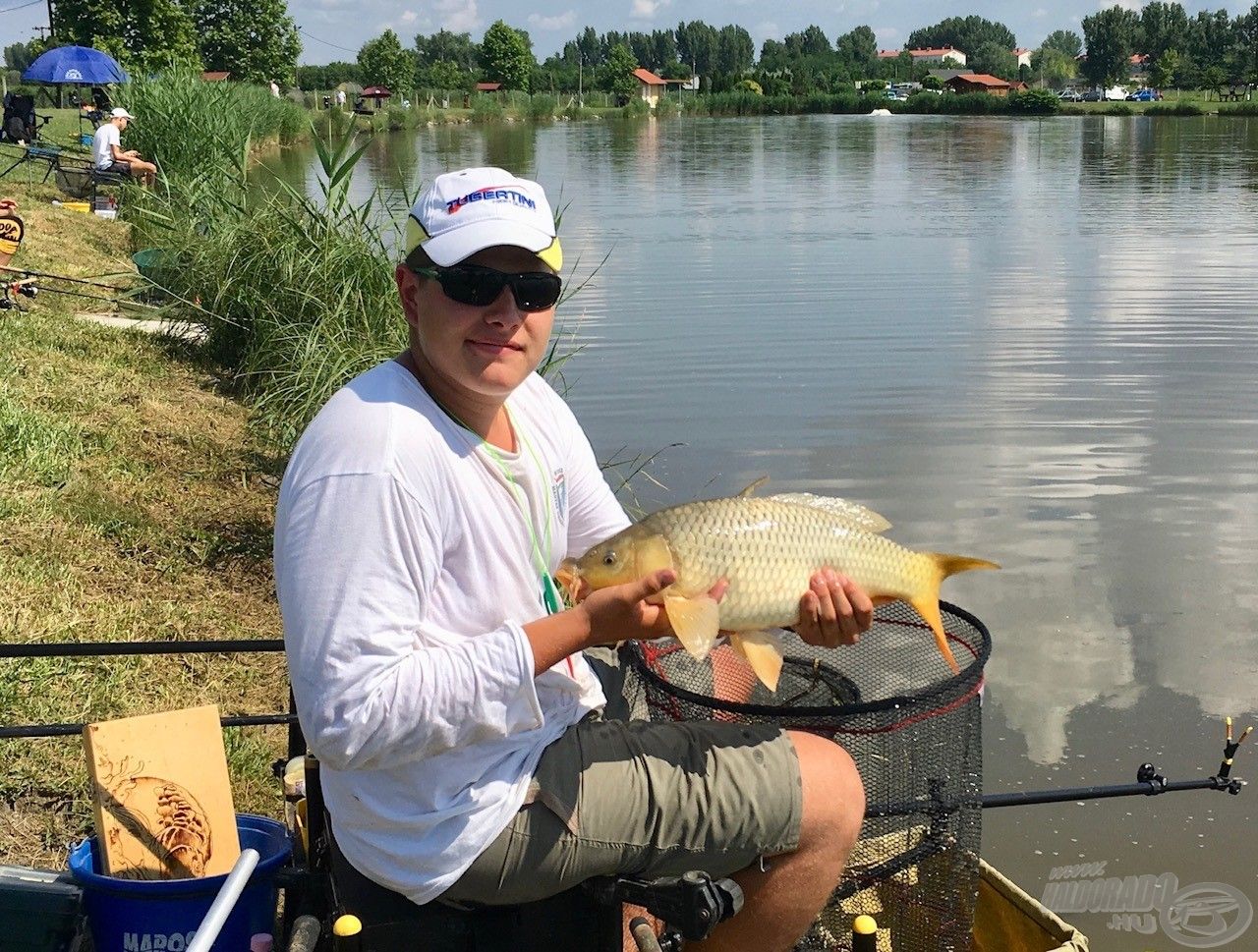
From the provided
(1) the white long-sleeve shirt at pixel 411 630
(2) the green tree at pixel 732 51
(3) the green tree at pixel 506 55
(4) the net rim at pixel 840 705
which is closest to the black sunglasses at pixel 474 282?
(1) the white long-sleeve shirt at pixel 411 630

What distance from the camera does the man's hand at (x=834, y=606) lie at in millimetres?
2260

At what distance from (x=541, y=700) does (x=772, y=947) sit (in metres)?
0.55

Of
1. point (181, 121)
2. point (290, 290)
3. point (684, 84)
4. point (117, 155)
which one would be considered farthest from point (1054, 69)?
point (290, 290)

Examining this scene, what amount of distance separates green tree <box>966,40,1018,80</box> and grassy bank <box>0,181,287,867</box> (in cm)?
15058

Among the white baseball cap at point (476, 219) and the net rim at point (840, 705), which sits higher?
the white baseball cap at point (476, 219)

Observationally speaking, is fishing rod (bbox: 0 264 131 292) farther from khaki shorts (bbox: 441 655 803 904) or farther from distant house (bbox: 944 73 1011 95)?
distant house (bbox: 944 73 1011 95)

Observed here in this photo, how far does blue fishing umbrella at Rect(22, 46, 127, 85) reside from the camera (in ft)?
80.3

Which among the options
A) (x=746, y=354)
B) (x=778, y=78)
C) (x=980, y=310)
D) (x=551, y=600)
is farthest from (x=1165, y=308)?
(x=778, y=78)

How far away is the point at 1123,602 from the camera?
5863 mm

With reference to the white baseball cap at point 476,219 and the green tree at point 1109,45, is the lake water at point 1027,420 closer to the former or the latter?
the white baseball cap at point 476,219

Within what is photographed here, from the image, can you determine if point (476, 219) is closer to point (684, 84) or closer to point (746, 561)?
point (746, 561)

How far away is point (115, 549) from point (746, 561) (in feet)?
11.0

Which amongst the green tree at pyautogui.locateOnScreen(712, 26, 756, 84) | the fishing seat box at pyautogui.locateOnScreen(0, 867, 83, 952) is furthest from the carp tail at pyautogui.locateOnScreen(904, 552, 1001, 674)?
the green tree at pyautogui.locateOnScreen(712, 26, 756, 84)

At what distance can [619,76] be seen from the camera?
4476 inches
